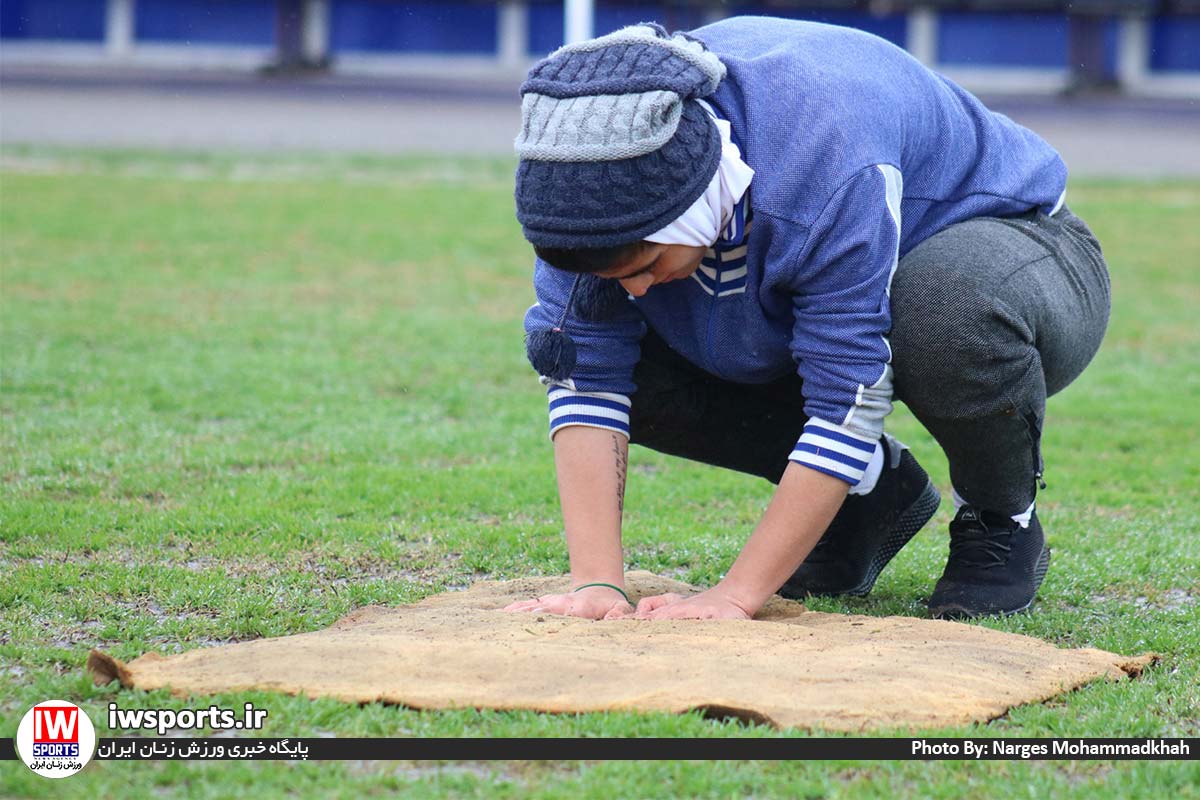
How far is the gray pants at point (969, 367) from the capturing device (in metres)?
2.87

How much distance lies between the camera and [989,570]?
3217 millimetres

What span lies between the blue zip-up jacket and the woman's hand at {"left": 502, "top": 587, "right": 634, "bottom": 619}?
0.36 meters

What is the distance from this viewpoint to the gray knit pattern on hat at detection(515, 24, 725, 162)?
8.04 feet

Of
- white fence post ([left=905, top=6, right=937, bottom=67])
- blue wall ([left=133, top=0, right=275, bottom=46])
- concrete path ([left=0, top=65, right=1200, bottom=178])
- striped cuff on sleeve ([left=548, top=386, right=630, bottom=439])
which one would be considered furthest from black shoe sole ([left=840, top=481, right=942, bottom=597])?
blue wall ([left=133, top=0, right=275, bottom=46])

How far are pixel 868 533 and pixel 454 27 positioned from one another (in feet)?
81.5

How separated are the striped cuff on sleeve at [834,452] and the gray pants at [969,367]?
0.22 metres

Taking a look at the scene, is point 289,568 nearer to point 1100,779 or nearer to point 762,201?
point 762,201

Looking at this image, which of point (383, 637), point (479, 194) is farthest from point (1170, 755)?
point (479, 194)

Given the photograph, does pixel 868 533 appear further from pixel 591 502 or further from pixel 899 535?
pixel 591 502

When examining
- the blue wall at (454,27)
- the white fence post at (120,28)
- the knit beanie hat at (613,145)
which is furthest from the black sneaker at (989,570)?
the white fence post at (120,28)

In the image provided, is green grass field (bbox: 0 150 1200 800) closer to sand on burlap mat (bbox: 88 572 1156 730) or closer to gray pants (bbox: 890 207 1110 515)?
sand on burlap mat (bbox: 88 572 1156 730)

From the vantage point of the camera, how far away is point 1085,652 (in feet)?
9.30

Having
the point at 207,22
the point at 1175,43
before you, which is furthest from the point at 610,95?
the point at 207,22

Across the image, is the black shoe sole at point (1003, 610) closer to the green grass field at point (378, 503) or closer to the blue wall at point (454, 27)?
the green grass field at point (378, 503)
